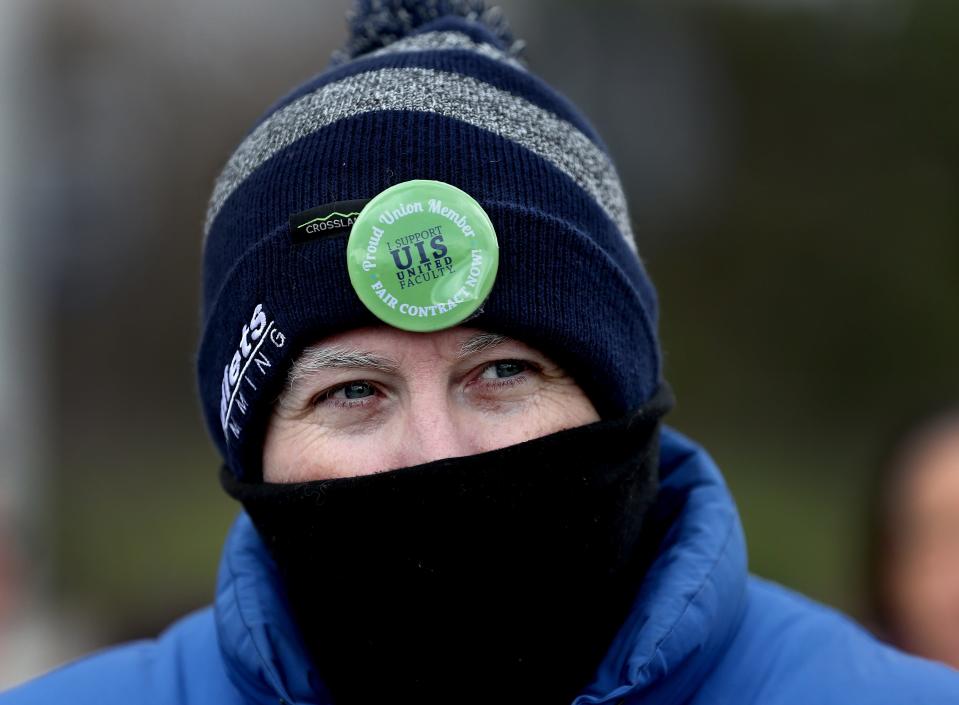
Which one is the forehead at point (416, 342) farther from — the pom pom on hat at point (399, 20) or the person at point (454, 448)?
the pom pom on hat at point (399, 20)

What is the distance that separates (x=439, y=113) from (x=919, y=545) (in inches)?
80.9

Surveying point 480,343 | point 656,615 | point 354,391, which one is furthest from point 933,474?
point 354,391

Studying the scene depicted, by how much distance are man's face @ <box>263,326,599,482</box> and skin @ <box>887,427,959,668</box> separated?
1.54 m

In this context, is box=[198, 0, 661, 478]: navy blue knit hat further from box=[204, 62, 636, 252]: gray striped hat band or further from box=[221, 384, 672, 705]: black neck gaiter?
box=[221, 384, 672, 705]: black neck gaiter

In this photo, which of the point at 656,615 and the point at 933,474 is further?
the point at 933,474

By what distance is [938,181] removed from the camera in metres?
9.41

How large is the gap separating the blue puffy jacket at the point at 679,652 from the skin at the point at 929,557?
103cm

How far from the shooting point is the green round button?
1.96m

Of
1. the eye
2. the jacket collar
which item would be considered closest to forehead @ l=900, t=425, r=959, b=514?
the jacket collar

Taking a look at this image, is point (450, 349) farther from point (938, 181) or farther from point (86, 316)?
point (86, 316)

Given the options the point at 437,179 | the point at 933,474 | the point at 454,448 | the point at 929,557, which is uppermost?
the point at 437,179

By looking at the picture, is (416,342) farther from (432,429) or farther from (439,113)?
(439,113)

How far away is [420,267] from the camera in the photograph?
1978 mm

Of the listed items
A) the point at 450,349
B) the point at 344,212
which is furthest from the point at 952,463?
the point at 344,212
